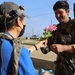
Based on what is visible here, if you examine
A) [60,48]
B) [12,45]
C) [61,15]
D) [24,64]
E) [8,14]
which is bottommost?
[60,48]

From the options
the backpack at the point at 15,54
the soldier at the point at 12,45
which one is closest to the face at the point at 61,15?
the soldier at the point at 12,45

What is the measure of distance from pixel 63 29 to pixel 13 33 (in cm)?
166

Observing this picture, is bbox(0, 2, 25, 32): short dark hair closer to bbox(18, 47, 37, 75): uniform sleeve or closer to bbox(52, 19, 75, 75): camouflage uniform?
bbox(18, 47, 37, 75): uniform sleeve

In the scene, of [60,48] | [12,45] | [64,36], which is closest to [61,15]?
[64,36]

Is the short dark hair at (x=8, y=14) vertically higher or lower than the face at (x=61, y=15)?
higher

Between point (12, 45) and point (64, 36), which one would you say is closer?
point (12, 45)

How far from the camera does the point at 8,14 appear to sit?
108 inches

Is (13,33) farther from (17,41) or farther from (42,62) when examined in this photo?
(42,62)

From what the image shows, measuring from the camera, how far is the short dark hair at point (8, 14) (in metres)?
2.74

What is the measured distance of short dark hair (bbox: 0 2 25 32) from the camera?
9.00ft

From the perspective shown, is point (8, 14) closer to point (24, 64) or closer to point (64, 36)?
point (24, 64)

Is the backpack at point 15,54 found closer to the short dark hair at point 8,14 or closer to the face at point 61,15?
the short dark hair at point 8,14

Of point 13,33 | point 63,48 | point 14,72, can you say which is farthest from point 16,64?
point 63,48

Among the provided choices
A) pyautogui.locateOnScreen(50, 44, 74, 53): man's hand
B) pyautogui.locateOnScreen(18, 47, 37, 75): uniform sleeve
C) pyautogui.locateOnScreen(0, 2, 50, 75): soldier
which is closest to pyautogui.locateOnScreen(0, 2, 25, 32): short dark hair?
pyautogui.locateOnScreen(0, 2, 50, 75): soldier
